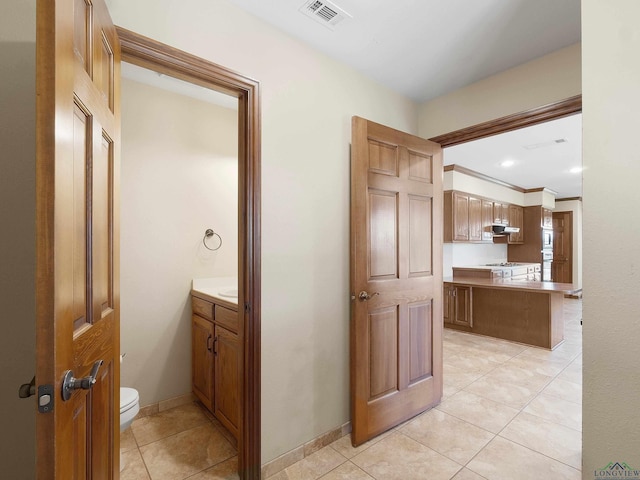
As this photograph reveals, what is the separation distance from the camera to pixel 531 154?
4484mm

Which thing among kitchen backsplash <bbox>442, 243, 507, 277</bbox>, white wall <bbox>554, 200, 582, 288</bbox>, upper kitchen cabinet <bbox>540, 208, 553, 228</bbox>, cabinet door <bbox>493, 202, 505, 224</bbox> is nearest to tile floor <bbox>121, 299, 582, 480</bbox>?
kitchen backsplash <bbox>442, 243, 507, 277</bbox>

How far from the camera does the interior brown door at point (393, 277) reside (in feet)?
6.56

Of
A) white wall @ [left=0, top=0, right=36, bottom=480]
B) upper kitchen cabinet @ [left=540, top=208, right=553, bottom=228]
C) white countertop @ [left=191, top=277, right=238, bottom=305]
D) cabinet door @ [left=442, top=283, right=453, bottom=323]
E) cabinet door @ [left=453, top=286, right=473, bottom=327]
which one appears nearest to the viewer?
white wall @ [left=0, top=0, right=36, bottom=480]

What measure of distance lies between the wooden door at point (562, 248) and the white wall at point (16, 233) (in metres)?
9.89

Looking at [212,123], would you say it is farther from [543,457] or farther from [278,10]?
[543,457]

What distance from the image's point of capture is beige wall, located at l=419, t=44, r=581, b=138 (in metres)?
1.95

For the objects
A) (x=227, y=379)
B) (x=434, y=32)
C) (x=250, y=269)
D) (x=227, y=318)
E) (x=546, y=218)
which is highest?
(x=434, y=32)

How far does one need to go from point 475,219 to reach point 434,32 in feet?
14.3

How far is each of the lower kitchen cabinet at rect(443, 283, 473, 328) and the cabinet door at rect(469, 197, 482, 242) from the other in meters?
1.05

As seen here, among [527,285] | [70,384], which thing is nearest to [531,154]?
[527,285]

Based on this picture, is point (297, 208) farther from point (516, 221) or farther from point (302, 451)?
point (516, 221)

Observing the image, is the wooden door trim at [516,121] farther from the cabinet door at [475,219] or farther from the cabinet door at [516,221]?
the cabinet door at [516,221]

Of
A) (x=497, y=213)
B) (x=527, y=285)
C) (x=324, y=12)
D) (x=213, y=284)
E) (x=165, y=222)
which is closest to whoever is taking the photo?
(x=324, y=12)

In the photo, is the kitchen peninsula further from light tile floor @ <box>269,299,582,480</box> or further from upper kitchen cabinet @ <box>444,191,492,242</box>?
light tile floor @ <box>269,299,582,480</box>
